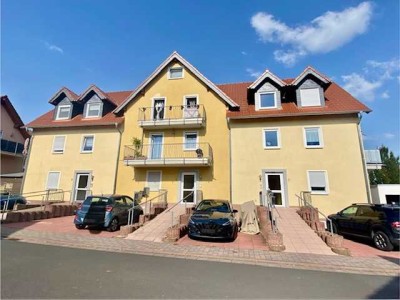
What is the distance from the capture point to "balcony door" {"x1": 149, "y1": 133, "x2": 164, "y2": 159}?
17.0m

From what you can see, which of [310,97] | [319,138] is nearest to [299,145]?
[319,138]

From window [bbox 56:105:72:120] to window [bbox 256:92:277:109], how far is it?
51.5 ft

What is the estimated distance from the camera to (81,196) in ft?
56.6

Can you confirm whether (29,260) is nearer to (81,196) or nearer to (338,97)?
(81,196)

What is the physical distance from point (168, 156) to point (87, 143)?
22.7ft

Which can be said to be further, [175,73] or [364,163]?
[175,73]

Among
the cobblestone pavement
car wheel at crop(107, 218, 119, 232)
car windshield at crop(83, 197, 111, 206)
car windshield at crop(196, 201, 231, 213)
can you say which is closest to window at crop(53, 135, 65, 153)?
car windshield at crop(83, 197, 111, 206)

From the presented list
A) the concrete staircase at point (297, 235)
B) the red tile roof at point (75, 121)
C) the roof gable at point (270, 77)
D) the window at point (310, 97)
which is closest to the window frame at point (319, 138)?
the window at point (310, 97)

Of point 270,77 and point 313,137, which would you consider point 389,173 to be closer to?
point 313,137

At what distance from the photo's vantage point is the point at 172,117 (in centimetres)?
1727

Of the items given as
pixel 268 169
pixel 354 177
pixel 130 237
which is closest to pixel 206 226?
pixel 130 237

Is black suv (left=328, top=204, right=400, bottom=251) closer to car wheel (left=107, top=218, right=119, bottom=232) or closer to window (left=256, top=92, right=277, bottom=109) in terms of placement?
window (left=256, top=92, right=277, bottom=109)

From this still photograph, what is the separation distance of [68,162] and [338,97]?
2085 cm

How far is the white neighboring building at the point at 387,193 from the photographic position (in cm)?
1922
